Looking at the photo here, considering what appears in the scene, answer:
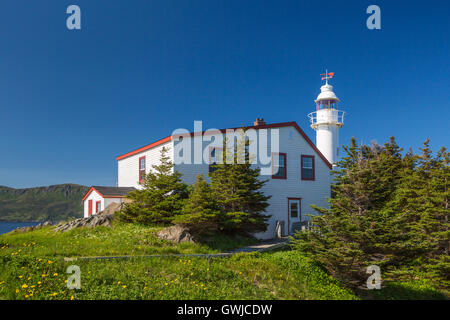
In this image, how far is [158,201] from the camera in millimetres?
17938

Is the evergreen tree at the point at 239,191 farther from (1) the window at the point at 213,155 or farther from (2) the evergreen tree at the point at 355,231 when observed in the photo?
(2) the evergreen tree at the point at 355,231

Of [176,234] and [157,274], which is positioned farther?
[176,234]

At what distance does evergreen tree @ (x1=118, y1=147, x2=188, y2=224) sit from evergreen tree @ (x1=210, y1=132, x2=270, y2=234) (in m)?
1.99

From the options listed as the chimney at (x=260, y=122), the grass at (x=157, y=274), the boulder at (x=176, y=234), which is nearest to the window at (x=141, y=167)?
the chimney at (x=260, y=122)

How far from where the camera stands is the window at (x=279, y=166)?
22484mm

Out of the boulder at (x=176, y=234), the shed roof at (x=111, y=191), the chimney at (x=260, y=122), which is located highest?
the chimney at (x=260, y=122)

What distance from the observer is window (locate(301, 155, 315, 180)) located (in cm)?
2378

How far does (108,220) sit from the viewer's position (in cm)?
1800

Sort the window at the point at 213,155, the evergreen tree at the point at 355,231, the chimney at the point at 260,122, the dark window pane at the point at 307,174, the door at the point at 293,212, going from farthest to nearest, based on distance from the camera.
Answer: the dark window pane at the point at 307,174, the chimney at the point at 260,122, the door at the point at 293,212, the window at the point at 213,155, the evergreen tree at the point at 355,231

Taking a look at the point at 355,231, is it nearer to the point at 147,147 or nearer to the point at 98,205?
the point at 147,147

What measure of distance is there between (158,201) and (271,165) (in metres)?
8.14

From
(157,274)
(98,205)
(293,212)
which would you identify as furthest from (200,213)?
(98,205)

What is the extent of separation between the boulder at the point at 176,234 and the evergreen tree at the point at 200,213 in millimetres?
314
